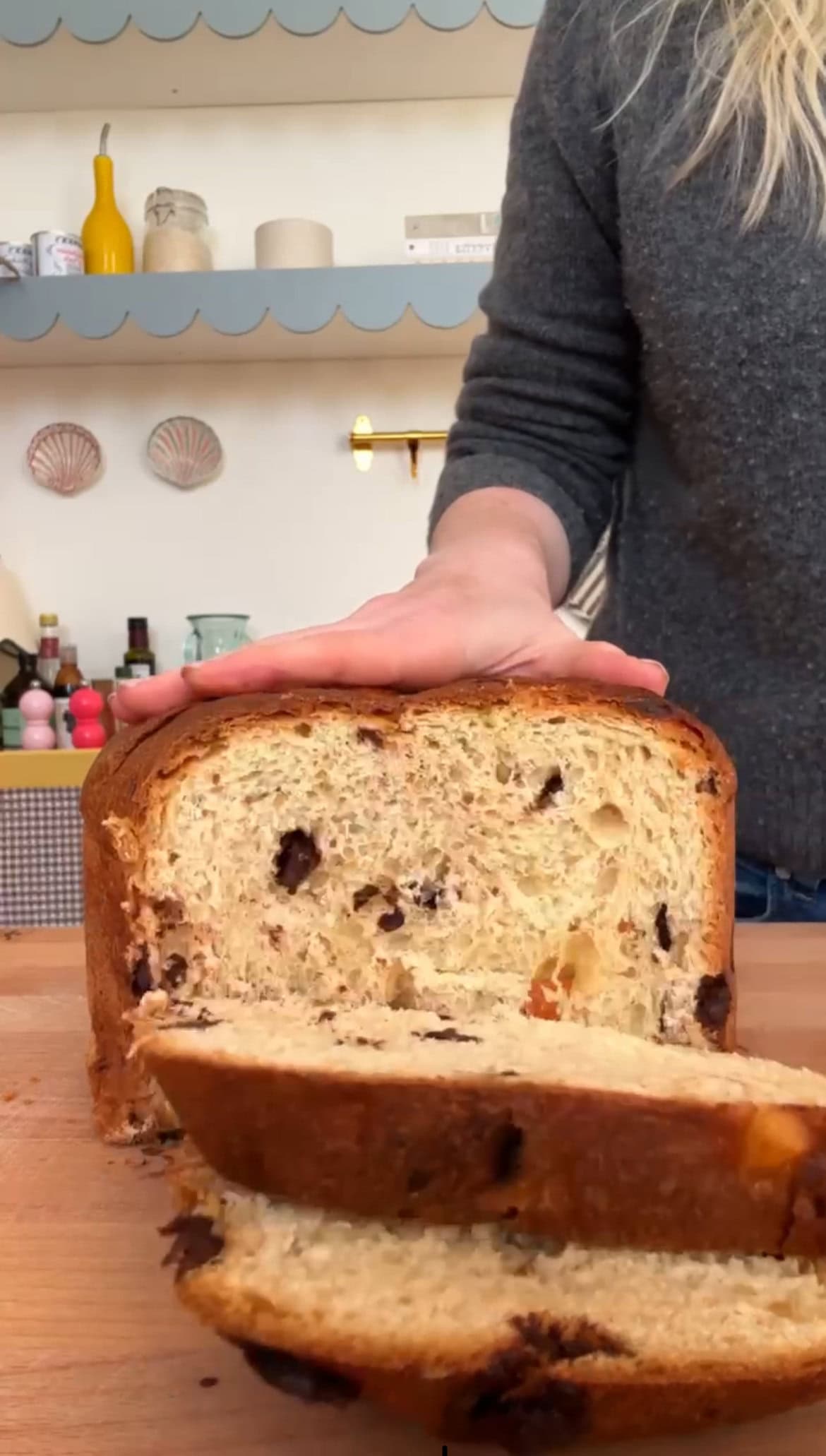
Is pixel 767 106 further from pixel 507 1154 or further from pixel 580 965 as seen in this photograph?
pixel 507 1154

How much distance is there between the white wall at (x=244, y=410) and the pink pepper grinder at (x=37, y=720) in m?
0.43

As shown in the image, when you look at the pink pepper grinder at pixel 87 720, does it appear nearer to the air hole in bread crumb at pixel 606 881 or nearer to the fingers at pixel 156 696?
the fingers at pixel 156 696

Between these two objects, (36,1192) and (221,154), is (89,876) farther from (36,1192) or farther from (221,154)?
(221,154)

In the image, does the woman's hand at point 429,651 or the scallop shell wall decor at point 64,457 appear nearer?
the woman's hand at point 429,651

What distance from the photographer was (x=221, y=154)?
3.29m

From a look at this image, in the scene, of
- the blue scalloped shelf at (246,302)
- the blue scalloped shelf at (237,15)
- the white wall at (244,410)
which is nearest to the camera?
the blue scalloped shelf at (237,15)

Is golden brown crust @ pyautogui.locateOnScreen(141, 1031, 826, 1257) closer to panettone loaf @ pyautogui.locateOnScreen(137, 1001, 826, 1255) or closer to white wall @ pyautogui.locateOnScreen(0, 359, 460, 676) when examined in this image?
panettone loaf @ pyautogui.locateOnScreen(137, 1001, 826, 1255)

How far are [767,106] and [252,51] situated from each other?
2.15 m

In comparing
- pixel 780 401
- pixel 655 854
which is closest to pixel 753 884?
pixel 655 854

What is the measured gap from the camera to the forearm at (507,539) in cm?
123

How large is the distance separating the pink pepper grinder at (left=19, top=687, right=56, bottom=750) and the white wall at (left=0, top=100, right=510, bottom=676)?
0.43m

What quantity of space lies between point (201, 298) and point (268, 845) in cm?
221

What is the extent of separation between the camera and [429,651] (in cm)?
108

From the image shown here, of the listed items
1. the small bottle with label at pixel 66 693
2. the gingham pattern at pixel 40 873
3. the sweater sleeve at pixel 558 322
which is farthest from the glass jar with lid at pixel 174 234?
the sweater sleeve at pixel 558 322
